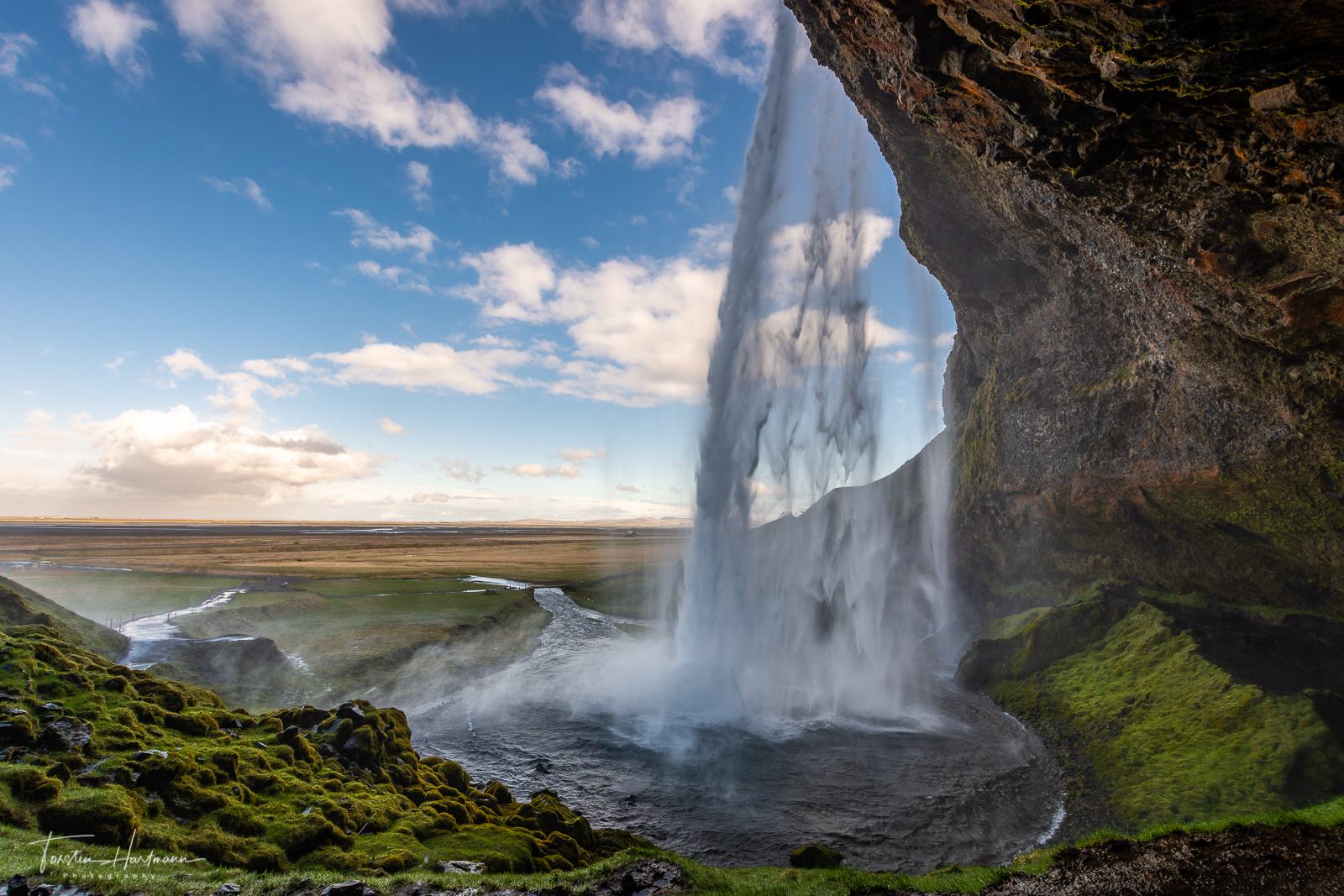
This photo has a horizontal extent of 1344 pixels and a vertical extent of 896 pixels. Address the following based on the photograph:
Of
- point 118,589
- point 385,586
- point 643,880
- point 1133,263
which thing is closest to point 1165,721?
point 1133,263

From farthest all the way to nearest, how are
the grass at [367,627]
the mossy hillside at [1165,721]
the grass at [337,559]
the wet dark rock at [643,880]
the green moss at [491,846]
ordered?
the grass at [337,559], the grass at [367,627], the mossy hillside at [1165,721], the green moss at [491,846], the wet dark rock at [643,880]

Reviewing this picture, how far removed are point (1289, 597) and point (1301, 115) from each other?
75.0ft

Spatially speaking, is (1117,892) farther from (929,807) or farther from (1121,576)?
(1121,576)

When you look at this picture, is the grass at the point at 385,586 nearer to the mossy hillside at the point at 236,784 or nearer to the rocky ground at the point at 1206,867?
the mossy hillside at the point at 236,784

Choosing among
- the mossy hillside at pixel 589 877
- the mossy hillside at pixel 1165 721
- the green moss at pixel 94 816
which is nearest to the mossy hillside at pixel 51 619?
the green moss at pixel 94 816

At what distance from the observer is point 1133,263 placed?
1906 centimetres

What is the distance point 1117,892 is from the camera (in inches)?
348

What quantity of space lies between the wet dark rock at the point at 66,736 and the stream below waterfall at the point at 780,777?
10.7m

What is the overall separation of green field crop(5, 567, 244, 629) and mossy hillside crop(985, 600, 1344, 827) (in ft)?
171

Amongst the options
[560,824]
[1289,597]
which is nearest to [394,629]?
[560,824]

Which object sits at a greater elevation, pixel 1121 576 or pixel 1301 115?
pixel 1301 115

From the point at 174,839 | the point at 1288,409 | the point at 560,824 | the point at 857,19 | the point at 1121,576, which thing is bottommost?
the point at 560,824

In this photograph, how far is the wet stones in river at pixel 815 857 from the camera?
13414 mm

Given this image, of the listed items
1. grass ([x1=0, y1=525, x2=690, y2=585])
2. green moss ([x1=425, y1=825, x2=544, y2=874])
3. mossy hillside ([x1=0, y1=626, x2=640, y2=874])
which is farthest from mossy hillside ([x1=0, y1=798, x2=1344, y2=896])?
grass ([x1=0, y1=525, x2=690, y2=585])
